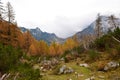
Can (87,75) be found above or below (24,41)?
below

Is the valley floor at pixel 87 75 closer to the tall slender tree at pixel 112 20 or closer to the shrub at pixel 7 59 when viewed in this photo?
the shrub at pixel 7 59

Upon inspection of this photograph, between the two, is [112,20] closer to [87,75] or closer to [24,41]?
[24,41]

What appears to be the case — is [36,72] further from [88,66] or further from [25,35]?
[25,35]

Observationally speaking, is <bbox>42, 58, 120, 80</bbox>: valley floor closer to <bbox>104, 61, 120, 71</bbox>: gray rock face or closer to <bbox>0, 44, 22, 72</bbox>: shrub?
<bbox>104, 61, 120, 71</bbox>: gray rock face

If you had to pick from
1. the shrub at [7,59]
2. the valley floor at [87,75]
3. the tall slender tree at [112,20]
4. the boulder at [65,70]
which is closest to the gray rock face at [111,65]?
the valley floor at [87,75]

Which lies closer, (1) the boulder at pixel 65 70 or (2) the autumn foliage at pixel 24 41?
(1) the boulder at pixel 65 70

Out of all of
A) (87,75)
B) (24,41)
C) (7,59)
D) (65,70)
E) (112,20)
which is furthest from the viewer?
(24,41)

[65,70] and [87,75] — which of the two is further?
[65,70]

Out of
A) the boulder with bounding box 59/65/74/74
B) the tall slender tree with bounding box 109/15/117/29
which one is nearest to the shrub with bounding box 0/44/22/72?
the boulder with bounding box 59/65/74/74

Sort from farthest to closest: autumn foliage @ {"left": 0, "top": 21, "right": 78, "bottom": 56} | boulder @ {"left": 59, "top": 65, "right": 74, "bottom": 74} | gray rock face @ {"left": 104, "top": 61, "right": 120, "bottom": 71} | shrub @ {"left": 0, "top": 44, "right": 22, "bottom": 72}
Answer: autumn foliage @ {"left": 0, "top": 21, "right": 78, "bottom": 56}
boulder @ {"left": 59, "top": 65, "right": 74, "bottom": 74}
gray rock face @ {"left": 104, "top": 61, "right": 120, "bottom": 71}
shrub @ {"left": 0, "top": 44, "right": 22, "bottom": 72}

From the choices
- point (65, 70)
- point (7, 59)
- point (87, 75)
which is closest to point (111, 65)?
point (87, 75)

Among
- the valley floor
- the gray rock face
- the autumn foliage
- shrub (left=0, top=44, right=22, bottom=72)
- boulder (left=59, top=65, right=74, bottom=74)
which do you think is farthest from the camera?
the autumn foliage

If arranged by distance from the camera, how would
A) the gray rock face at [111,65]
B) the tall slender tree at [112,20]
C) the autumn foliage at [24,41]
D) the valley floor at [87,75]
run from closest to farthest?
1. the valley floor at [87,75]
2. the gray rock face at [111,65]
3. the autumn foliage at [24,41]
4. the tall slender tree at [112,20]

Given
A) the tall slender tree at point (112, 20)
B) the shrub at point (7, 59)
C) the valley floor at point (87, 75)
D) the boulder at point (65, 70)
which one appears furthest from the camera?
the tall slender tree at point (112, 20)
